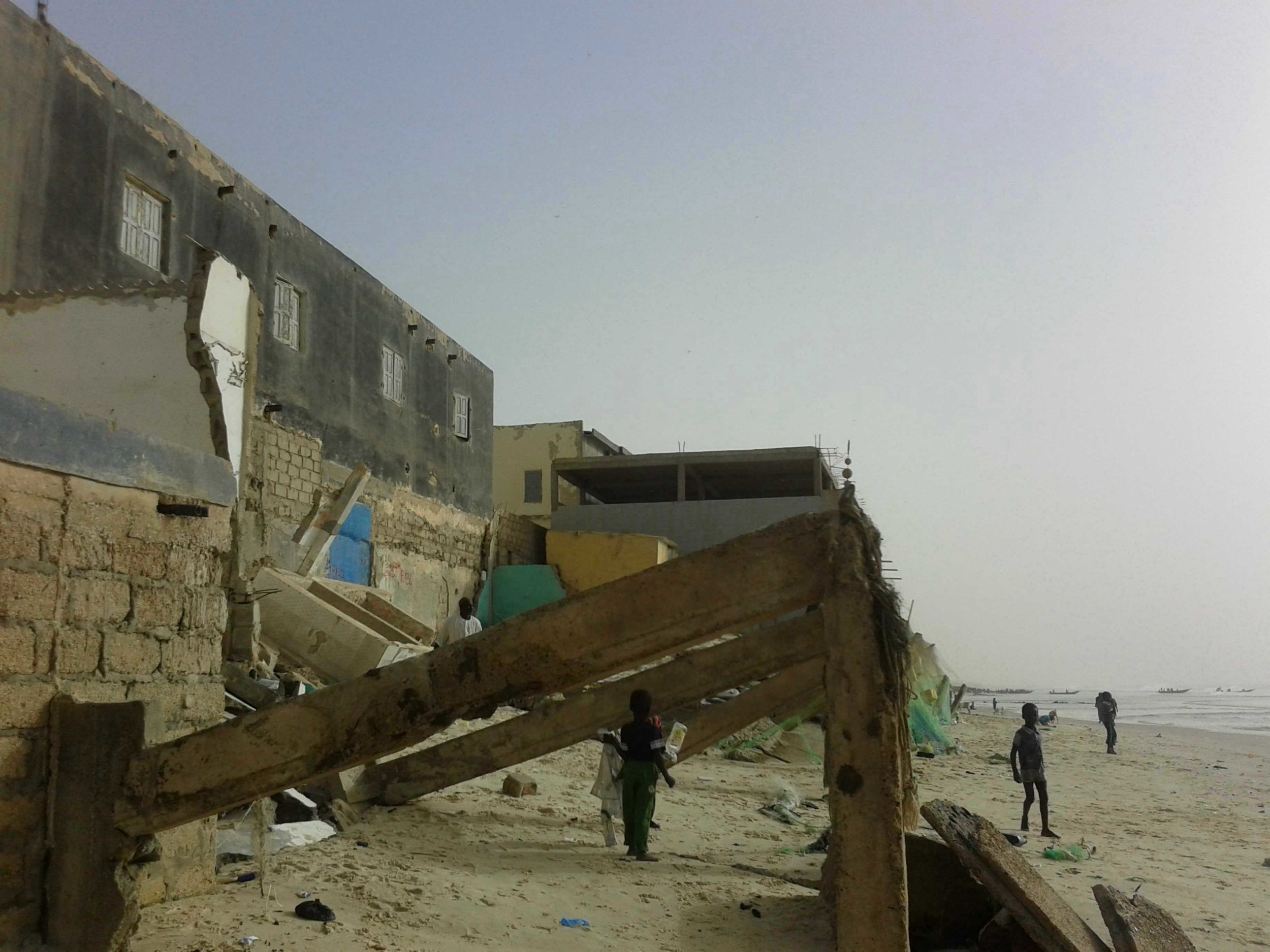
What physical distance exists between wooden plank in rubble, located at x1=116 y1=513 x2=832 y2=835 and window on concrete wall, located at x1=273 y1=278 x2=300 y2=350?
42.8ft

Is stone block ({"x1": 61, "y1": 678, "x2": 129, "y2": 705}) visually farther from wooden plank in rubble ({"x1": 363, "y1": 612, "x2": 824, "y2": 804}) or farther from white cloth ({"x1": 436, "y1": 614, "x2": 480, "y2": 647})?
white cloth ({"x1": 436, "y1": 614, "x2": 480, "y2": 647})

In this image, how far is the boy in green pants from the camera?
7918 millimetres

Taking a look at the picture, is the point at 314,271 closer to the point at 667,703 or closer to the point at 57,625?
the point at 667,703

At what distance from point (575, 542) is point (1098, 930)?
681 inches

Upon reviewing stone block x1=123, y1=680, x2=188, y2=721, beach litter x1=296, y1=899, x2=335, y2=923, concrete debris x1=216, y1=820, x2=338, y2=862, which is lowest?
beach litter x1=296, y1=899, x2=335, y2=923

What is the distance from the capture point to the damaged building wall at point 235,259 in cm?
1117

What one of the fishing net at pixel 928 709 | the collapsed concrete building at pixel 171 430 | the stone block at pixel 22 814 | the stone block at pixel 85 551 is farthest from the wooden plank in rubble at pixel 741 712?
the fishing net at pixel 928 709

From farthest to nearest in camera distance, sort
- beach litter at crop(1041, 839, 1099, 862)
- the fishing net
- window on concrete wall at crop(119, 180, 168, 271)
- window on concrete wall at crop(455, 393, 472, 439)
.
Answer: window on concrete wall at crop(455, 393, 472, 439) < the fishing net < window on concrete wall at crop(119, 180, 168, 271) < beach litter at crop(1041, 839, 1099, 862)

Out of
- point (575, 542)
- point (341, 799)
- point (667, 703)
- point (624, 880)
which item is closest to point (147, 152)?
point (341, 799)

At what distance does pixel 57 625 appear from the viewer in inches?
161

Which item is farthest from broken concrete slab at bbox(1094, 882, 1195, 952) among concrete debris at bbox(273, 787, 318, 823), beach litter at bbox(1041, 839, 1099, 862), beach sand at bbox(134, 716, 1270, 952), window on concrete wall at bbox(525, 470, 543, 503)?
window on concrete wall at bbox(525, 470, 543, 503)

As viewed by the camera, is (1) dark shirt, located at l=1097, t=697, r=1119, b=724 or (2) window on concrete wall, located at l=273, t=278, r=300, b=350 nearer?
(2) window on concrete wall, located at l=273, t=278, r=300, b=350

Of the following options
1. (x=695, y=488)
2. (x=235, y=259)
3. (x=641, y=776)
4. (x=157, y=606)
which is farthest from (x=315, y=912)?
(x=695, y=488)

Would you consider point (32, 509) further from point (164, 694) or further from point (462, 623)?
point (462, 623)
